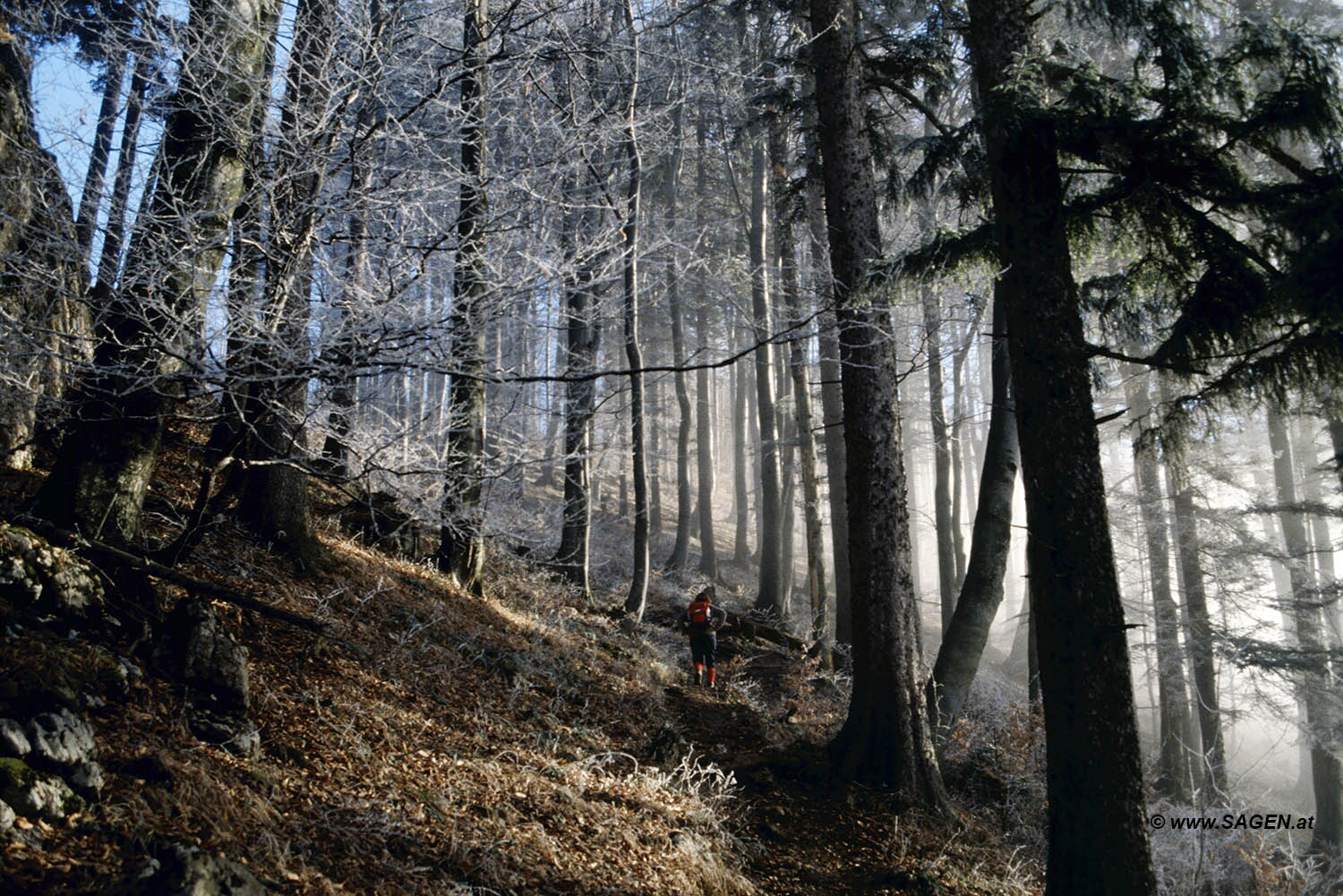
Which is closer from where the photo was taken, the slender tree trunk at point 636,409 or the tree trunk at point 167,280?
the tree trunk at point 167,280

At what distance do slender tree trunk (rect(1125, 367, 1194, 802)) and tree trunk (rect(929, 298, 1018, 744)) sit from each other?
4.49 m

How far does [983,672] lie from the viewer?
68.3 feet

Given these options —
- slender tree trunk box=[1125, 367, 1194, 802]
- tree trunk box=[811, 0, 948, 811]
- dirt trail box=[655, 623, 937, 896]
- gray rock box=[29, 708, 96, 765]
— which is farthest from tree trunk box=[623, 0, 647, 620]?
gray rock box=[29, 708, 96, 765]

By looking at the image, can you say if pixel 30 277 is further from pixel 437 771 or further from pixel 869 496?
pixel 869 496

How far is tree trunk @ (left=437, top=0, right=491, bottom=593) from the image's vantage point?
480 cm

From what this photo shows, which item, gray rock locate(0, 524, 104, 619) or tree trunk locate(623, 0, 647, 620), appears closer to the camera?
gray rock locate(0, 524, 104, 619)

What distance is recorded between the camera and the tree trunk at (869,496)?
7.00 meters

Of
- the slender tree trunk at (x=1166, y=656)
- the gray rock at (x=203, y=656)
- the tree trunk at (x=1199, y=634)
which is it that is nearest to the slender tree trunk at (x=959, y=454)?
the slender tree trunk at (x=1166, y=656)

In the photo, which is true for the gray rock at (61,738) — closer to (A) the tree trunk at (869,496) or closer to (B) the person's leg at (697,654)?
(A) the tree trunk at (869,496)

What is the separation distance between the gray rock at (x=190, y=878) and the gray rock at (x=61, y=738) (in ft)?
2.04

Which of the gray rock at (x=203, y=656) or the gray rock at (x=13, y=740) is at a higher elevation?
the gray rock at (x=203, y=656)

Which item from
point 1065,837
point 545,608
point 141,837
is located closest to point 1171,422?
point 1065,837

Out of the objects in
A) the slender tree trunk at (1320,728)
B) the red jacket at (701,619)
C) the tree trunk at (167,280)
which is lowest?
the slender tree trunk at (1320,728)

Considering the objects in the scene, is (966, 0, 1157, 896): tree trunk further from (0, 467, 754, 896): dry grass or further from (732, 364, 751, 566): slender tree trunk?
(732, 364, 751, 566): slender tree trunk
